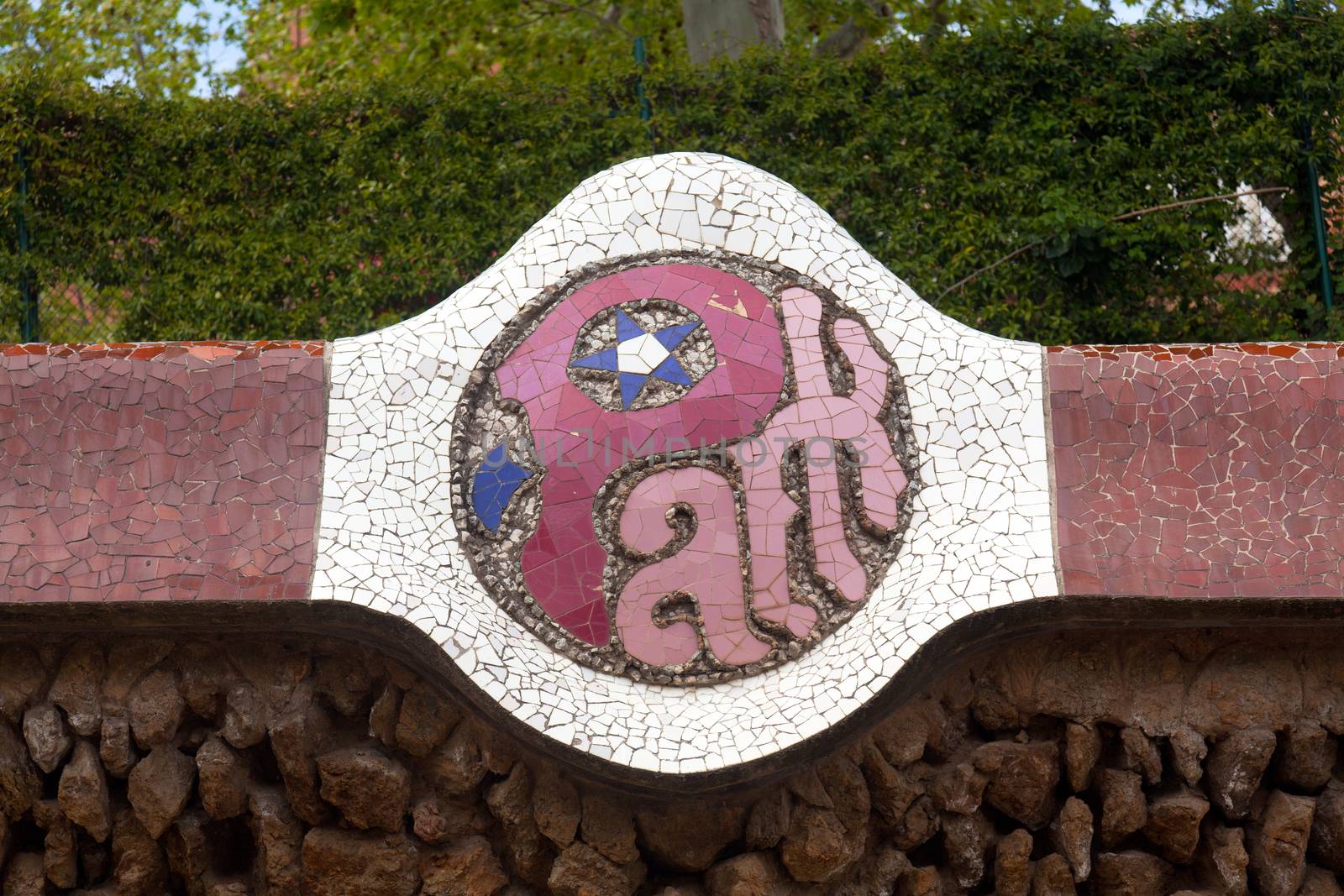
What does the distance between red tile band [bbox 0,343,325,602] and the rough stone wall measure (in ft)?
1.00

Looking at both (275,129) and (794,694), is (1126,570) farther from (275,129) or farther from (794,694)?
(275,129)

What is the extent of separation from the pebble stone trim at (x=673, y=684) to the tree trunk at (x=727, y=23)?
11.2 ft

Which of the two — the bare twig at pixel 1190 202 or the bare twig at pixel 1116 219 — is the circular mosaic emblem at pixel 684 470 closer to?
the bare twig at pixel 1116 219

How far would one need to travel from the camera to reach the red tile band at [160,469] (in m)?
4.95

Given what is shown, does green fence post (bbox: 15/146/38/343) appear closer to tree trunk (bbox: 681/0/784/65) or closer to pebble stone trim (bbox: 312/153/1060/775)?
pebble stone trim (bbox: 312/153/1060/775)

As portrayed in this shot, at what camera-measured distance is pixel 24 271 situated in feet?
24.0

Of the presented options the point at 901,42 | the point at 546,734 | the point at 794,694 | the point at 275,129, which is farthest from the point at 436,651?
the point at 901,42

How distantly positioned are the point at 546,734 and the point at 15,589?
6.16ft

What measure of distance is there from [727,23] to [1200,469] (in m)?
4.87

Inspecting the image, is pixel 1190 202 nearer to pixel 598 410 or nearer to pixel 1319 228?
pixel 1319 228

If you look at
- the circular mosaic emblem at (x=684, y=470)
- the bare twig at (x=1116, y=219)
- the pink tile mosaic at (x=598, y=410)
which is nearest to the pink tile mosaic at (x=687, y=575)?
the circular mosaic emblem at (x=684, y=470)

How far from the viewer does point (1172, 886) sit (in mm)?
5105

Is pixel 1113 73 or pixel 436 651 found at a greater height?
pixel 1113 73

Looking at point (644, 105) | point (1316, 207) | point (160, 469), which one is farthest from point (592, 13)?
point (160, 469)
